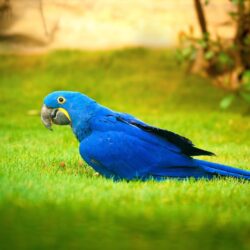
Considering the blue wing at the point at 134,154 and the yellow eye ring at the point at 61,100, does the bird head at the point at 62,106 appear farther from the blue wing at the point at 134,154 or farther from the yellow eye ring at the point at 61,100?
the blue wing at the point at 134,154

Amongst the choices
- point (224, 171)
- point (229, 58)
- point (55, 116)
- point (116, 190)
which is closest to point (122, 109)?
point (229, 58)

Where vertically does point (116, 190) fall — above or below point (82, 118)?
below

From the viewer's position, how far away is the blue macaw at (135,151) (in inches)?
109

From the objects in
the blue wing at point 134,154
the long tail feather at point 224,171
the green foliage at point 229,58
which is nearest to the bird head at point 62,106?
the blue wing at point 134,154

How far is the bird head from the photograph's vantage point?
3.00m

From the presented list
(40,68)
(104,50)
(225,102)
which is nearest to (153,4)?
(104,50)

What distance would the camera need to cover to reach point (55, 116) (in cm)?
307

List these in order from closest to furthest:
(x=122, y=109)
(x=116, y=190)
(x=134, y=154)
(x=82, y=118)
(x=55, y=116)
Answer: (x=116, y=190) < (x=134, y=154) < (x=82, y=118) < (x=55, y=116) < (x=122, y=109)

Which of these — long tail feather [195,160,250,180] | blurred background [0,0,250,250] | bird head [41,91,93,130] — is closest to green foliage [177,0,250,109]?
blurred background [0,0,250,250]

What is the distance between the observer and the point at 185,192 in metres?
2.39

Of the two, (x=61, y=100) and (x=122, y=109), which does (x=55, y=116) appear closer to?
(x=61, y=100)

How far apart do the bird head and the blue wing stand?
8.5 inches

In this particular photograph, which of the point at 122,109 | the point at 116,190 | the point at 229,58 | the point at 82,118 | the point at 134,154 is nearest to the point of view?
the point at 116,190

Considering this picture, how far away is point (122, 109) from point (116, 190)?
13.0 ft
